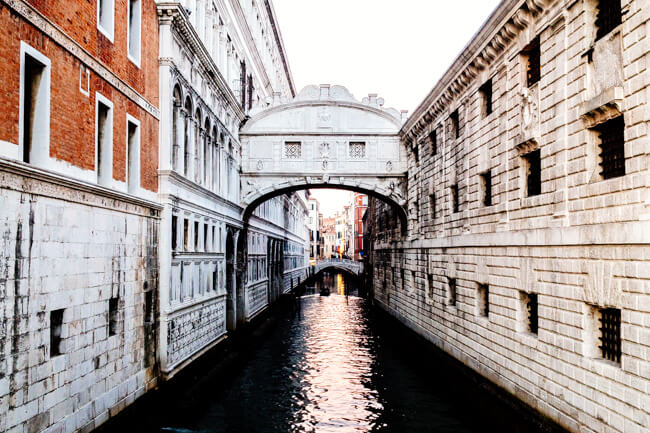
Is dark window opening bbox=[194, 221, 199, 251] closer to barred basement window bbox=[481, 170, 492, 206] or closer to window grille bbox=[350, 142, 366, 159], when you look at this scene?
barred basement window bbox=[481, 170, 492, 206]

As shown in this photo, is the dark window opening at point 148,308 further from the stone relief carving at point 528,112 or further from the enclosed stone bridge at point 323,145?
the enclosed stone bridge at point 323,145

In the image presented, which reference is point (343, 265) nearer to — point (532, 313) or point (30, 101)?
point (532, 313)

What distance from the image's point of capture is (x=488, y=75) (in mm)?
15508

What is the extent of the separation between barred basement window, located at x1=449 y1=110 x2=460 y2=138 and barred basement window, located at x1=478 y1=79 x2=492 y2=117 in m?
2.42

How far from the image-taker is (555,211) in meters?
11.2

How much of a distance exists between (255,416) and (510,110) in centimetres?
919

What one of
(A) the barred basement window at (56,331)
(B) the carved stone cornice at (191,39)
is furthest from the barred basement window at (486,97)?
(A) the barred basement window at (56,331)

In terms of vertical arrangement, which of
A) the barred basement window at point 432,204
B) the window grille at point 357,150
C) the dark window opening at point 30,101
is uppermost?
the window grille at point 357,150

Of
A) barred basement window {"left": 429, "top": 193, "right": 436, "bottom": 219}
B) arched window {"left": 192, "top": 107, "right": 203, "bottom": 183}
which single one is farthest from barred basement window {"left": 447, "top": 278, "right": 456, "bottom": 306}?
arched window {"left": 192, "top": 107, "right": 203, "bottom": 183}

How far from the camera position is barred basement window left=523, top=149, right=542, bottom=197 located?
12476mm

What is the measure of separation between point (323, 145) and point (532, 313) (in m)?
14.7

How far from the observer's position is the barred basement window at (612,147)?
9305mm

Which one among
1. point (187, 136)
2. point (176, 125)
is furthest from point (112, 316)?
point (187, 136)

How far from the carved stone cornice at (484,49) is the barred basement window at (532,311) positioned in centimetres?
588
